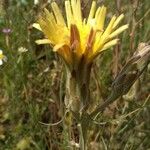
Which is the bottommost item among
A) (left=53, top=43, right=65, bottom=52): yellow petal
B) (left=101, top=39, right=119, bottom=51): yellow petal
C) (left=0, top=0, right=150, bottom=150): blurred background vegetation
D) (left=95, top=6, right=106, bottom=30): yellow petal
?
(left=0, top=0, right=150, bottom=150): blurred background vegetation

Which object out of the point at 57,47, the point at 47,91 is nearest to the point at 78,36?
the point at 57,47

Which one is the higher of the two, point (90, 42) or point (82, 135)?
point (90, 42)

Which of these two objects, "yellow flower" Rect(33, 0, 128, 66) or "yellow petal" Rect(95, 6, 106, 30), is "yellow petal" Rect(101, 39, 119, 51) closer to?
"yellow flower" Rect(33, 0, 128, 66)

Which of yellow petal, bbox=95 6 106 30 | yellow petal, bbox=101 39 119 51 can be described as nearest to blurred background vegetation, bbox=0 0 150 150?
yellow petal, bbox=95 6 106 30

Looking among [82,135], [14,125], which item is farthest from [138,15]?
[82,135]

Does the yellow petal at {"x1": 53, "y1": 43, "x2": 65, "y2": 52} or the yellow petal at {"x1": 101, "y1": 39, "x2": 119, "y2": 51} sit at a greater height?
the yellow petal at {"x1": 53, "y1": 43, "x2": 65, "y2": 52}

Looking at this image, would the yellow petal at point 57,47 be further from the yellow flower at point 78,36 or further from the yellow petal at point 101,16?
the yellow petal at point 101,16

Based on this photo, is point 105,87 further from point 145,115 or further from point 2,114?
point 2,114

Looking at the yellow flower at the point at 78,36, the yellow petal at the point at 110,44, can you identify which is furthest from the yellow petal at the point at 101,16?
the yellow petal at the point at 110,44
